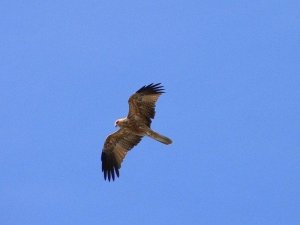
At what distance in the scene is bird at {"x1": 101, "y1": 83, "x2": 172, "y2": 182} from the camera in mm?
17781

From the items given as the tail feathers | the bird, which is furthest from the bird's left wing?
the tail feathers

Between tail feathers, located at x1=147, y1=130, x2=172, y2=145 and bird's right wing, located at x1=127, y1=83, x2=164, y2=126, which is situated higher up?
bird's right wing, located at x1=127, y1=83, x2=164, y2=126

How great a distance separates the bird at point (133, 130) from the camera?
1778 cm

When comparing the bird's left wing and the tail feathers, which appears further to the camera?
the bird's left wing

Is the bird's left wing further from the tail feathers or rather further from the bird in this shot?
the tail feathers

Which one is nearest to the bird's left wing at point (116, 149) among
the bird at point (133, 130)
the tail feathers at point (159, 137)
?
the bird at point (133, 130)

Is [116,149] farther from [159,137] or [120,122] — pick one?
[159,137]

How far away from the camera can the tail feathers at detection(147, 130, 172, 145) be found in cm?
1702

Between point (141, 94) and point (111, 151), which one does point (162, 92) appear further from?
point (111, 151)

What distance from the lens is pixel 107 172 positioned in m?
19.2

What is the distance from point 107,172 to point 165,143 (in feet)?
9.55

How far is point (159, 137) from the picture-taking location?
17.2 m

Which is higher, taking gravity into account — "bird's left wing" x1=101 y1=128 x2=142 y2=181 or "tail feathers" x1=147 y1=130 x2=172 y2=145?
"bird's left wing" x1=101 y1=128 x2=142 y2=181

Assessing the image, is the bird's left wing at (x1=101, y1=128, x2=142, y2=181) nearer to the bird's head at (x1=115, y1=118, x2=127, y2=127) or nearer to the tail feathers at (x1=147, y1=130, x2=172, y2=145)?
the bird's head at (x1=115, y1=118, x2=127, y2=127)
